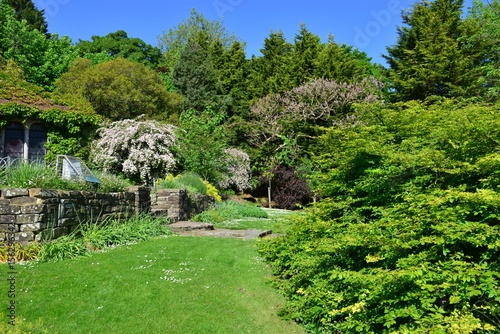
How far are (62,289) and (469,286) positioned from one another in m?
4.65

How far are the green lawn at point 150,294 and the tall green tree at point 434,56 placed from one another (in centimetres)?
1678

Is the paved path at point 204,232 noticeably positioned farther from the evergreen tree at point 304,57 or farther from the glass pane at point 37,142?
the evergreen tree at point 304,57

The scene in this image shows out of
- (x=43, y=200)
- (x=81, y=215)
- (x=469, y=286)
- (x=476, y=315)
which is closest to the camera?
(x=469, y=286)

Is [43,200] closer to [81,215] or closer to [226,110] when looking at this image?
[81,215]

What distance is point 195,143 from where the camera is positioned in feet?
59.2

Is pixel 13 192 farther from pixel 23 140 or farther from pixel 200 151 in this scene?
pixel 200 151

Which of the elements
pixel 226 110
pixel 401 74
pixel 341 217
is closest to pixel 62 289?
pixel 341 217

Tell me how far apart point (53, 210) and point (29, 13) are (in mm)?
31405

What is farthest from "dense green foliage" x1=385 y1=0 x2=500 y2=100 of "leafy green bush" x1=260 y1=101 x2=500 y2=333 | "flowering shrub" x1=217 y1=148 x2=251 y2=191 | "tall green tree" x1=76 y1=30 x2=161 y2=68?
"tall green tree" x1=76 y1=30 x2=161 y2=68

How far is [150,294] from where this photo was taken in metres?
5.35

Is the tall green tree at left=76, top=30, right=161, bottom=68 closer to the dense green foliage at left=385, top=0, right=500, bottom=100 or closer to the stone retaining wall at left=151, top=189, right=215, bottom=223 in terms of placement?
the dense green foliage at left=385, top=0, right=500, bottom=100

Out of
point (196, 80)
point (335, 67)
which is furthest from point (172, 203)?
point (335, 67)

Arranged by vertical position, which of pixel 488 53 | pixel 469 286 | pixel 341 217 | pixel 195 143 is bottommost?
pixel 469 286

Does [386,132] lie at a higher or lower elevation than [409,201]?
higher
